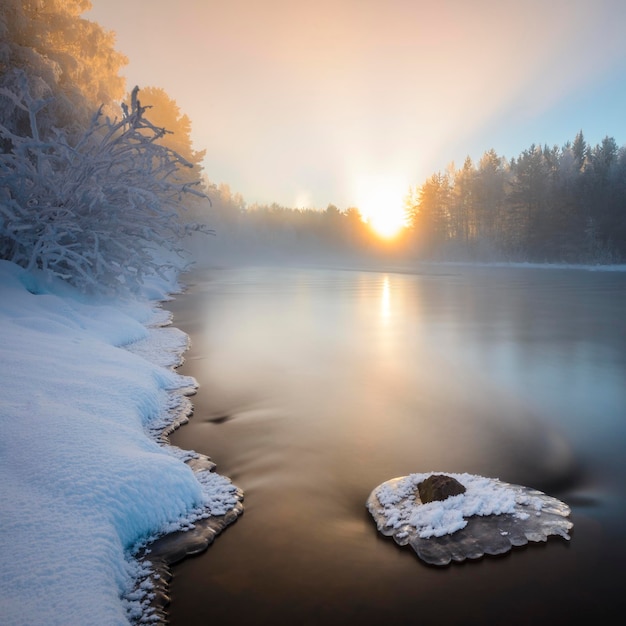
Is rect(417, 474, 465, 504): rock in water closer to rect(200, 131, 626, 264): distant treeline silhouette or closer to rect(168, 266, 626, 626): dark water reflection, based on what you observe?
rect(168, 266, 626, 626): dark water reflection

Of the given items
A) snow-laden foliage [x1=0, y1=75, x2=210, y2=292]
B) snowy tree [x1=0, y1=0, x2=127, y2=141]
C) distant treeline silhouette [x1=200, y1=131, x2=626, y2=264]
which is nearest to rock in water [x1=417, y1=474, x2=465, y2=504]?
snow-laden foliage [x1=0, y1=75, x2=210, y2=292]

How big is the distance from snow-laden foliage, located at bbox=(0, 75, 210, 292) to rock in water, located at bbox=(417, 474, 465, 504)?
819 cm

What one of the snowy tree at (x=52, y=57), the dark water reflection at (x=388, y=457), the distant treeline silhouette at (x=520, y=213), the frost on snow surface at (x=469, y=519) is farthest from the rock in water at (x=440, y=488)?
the distant treeline silhouette at (x=520, y=213)

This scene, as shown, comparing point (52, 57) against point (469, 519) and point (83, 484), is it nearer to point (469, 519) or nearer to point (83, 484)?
point (83, 484)

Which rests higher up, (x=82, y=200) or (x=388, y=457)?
(x=82, y=200)

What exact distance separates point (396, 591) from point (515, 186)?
2452 inches

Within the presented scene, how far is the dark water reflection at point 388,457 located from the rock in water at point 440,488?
53 centimetres

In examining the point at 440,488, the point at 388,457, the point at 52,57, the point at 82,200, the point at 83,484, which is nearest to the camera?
the point at 83,484

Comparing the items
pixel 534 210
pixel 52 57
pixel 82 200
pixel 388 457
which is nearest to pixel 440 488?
pixel 388 457

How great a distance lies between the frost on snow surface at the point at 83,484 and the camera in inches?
93.7

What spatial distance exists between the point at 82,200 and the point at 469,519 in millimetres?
10430

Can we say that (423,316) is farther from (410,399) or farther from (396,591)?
(396,591)

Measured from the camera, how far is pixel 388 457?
4766 millimetres

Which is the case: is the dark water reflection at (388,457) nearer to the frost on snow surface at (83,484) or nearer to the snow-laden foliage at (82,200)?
the frost on snow surface at (83,484)
